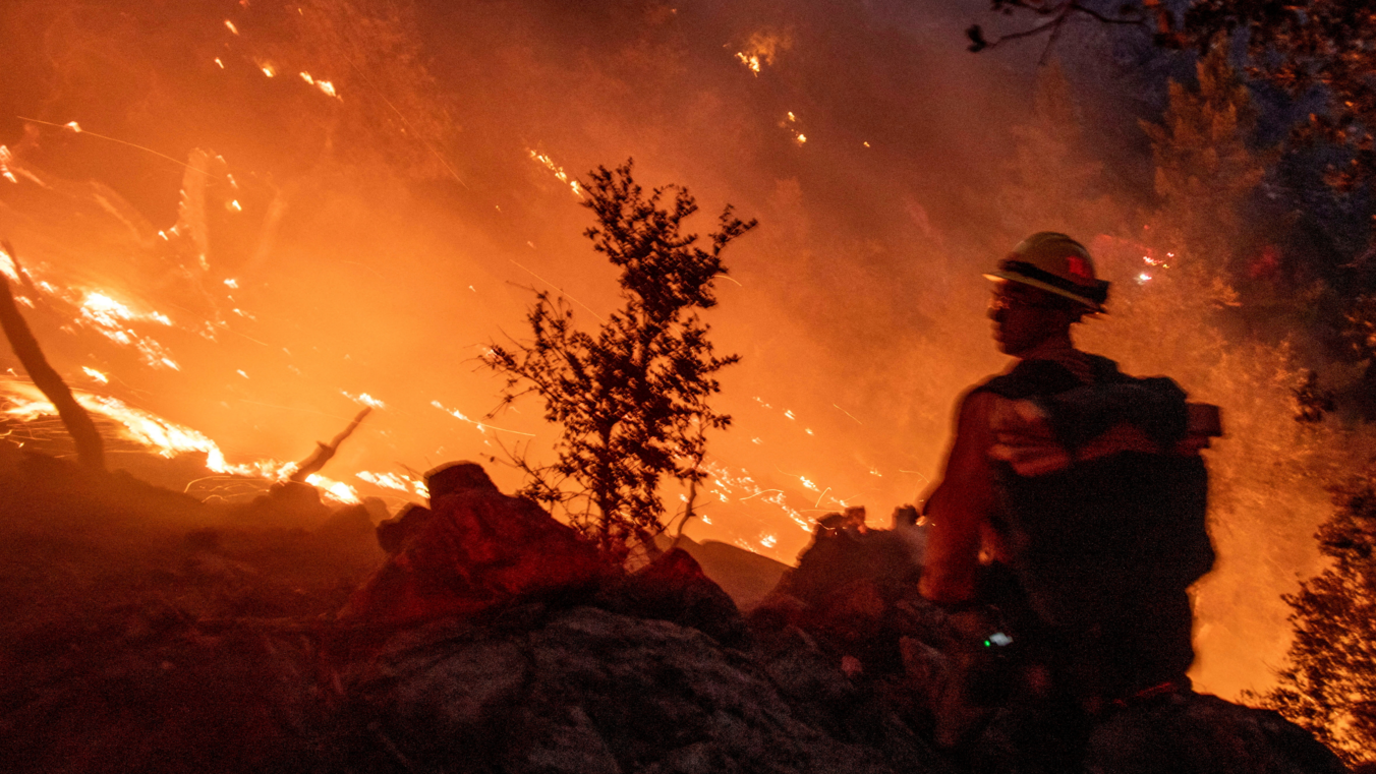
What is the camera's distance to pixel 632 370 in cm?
941

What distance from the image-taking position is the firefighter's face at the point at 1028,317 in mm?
2982

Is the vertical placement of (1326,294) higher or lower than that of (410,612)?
higher

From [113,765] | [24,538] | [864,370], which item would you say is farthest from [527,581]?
[864,370]

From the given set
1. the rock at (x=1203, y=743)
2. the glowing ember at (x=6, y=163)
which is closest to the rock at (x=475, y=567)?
the rock at (x=1203, y=743)

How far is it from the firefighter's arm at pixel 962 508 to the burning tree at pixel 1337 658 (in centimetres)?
1279

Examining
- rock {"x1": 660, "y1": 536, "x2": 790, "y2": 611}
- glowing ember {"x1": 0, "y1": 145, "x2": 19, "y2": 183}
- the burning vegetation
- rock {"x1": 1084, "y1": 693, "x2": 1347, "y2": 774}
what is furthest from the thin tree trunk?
glowing ember {"x1": 0, "y1": 145, "x2": 19, "y2": 183}

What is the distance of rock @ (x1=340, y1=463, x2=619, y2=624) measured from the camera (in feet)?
23.0

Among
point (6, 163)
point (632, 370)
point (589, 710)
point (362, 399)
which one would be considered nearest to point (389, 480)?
point (362, 399)

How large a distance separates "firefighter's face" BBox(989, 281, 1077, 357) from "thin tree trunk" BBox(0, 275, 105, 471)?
23223 mm

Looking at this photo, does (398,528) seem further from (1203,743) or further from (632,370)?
(1203,743)

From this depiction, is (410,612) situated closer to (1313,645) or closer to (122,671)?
(122,671)

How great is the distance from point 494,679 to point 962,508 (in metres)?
4.84

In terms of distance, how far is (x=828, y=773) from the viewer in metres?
5.23

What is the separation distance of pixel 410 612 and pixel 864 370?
35.0 m
